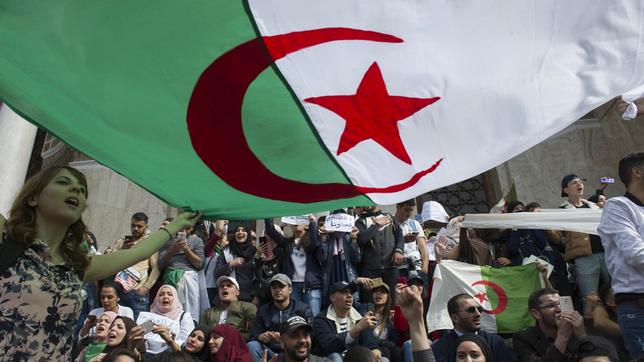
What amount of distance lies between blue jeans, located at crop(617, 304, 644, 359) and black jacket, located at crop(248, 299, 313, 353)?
3.82 metres

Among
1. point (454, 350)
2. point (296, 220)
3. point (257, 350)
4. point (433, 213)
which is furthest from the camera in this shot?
point (433, 213)

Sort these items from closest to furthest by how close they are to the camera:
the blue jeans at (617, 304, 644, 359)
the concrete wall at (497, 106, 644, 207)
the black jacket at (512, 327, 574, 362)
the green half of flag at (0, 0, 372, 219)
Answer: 1. the green half of flag at (0, 0, 372, 219)
2. the blue jeans at (617, 304, 644, 359)
3. the black jacket at (512, 327, 574, 362)
4. the concrete wall at (497, 106, 644, 207)

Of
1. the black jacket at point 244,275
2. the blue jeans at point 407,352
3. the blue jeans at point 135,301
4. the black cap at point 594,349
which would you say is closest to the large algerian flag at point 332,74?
the black cap at point 594,349

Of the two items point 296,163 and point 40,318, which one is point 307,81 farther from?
point 40,318

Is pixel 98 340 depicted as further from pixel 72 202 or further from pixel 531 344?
pixel 72 202

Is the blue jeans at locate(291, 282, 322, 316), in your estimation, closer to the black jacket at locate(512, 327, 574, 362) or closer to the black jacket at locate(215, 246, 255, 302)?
the black jacket at locate(215, 246, 255, 302)

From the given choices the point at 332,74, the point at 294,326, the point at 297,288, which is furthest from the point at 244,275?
the point at 332,74

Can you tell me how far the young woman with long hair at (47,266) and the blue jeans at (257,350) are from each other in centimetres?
417

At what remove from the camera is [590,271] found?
745cm

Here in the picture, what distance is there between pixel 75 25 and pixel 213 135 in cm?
83

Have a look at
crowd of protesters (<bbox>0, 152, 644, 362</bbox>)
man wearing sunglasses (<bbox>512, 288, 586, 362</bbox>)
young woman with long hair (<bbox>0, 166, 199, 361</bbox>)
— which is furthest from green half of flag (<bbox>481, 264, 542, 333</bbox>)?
young woman with long hair (<bbox>0, 166, 199, 361</bbox>)

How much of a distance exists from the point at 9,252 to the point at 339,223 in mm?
5997

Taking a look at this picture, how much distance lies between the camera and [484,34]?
321cm

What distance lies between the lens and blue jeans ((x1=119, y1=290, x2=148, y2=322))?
8.20 meters
